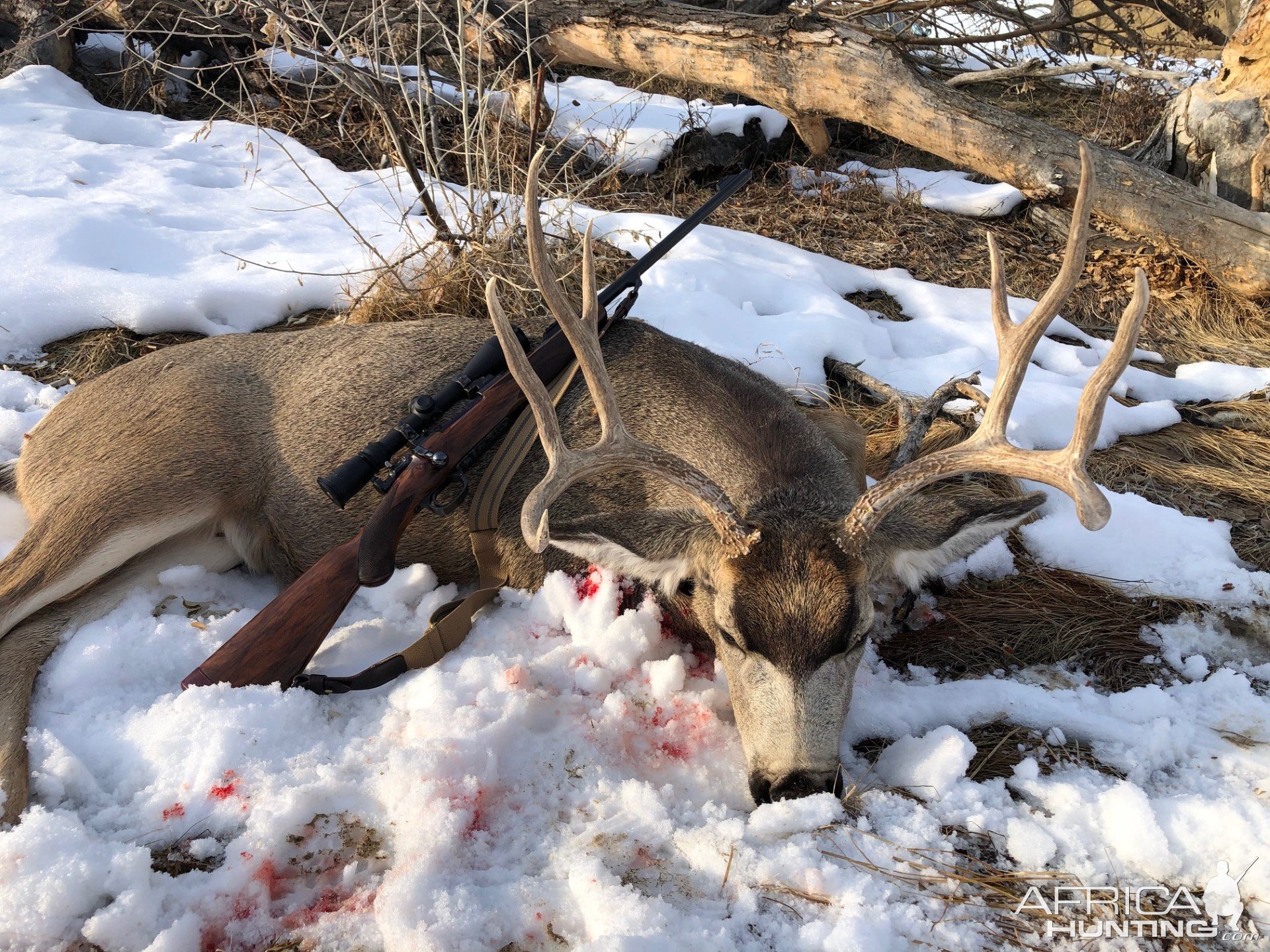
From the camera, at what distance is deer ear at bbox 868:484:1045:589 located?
3039 millimetres

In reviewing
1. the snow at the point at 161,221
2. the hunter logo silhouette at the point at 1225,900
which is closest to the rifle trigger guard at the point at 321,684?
the hunter logo silhouette at the point at 1225,900

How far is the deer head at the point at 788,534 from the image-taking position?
2.70m

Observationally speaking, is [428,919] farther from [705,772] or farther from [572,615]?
[572,615]

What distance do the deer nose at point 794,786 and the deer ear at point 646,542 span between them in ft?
2.52

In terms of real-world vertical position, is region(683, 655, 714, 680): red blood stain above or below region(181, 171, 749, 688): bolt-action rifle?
below

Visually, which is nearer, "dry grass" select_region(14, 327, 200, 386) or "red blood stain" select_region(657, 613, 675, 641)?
"red blood stain" select_region(657, 613, 675, 641)

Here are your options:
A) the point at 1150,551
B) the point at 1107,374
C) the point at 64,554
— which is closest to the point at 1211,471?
the point at 1150,551

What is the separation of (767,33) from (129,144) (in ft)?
18.8

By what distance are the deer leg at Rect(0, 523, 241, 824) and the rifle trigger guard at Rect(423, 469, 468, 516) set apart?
1.08 m

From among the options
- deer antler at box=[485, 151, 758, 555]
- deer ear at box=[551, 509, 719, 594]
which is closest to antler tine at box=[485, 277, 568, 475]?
deer antler at box=[485, 151, 758, 555]

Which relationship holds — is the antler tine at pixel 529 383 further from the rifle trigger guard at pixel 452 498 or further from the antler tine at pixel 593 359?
the rifle trigger guard at pixel 452 498

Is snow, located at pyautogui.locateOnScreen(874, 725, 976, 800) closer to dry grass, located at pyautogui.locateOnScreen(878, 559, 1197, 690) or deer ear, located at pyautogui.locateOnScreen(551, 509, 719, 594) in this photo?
dry grass, located at pyautogui.locateOnScreen(878, 559, 1197, 690)

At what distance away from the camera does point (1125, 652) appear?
3.53 meters

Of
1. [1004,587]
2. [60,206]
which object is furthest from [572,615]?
[60,206]
